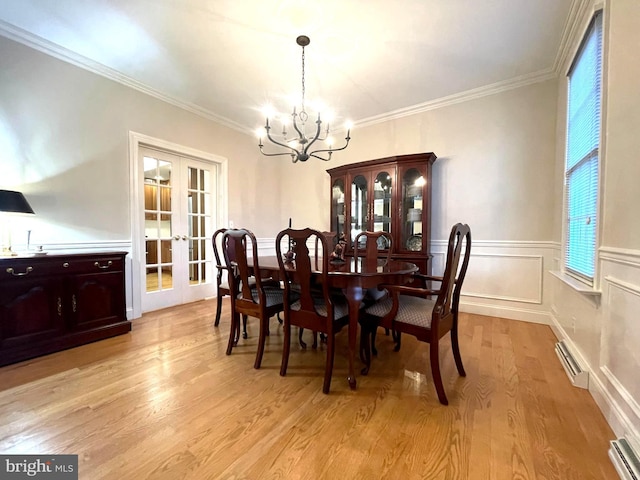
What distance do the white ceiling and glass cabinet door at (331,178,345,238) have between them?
3.77 feet

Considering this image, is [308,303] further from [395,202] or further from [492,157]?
[492,157]

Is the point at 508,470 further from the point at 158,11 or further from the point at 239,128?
the point at 239,128

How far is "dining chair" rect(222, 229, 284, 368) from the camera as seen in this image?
1.85 meters

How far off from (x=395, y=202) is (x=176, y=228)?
284 centimetres

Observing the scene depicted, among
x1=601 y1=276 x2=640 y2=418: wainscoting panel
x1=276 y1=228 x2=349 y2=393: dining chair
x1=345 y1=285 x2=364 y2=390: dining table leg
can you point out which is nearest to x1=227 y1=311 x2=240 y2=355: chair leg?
x1=276 y1=228 x2=349 y2=393: dining chair

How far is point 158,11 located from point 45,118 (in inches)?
57.0

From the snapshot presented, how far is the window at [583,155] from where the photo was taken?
1.74 m

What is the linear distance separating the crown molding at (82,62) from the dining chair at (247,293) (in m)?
2.23

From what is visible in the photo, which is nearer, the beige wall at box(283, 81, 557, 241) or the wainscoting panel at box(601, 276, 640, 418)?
the wainscoting panel at box(601, 276, 640, 418)

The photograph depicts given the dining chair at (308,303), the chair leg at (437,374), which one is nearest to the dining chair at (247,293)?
the dining chair at (308,303)

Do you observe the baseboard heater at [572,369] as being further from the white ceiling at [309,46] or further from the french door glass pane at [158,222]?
the french door glass pane at [158,222]

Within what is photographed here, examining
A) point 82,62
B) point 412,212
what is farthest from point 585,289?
point 82,62

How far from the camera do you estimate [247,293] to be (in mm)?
2006

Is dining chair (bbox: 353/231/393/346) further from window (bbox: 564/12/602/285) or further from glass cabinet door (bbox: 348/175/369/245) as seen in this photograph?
window (bbox: 564/12/602/285)
